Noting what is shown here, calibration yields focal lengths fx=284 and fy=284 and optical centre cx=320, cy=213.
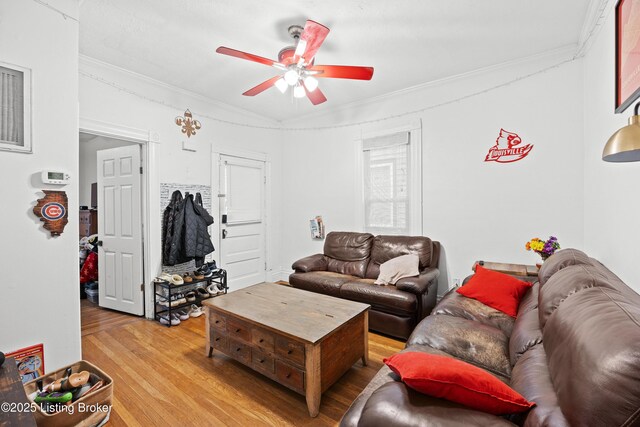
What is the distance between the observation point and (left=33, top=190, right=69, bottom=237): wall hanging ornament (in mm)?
1890

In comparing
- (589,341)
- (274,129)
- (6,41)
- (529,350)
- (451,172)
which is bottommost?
(529,350)

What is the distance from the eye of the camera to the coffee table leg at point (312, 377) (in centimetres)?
174

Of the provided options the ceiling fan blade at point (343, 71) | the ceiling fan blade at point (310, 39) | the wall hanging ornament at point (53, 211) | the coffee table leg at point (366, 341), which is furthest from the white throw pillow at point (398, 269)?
the wall hanging ornament at point (53, 211)

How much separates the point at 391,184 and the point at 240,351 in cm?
271

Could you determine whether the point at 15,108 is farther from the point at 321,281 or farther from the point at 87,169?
the point at 87,169

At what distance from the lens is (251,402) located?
1.88m

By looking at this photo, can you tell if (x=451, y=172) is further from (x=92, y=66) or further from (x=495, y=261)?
(x=92, y=66)

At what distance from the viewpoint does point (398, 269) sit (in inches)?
120

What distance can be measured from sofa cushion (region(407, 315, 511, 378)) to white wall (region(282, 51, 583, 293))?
153cm

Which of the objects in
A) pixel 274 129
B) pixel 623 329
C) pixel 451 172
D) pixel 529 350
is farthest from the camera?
pixel 274 129

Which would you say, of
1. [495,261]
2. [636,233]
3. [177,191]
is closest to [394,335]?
[495,261]

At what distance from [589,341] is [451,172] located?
279cm

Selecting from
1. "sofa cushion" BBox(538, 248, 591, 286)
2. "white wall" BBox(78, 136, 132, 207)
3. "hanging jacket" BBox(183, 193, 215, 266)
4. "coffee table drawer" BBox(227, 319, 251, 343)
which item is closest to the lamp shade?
"sofa cushion" BBox(538, 248, 591, 286)

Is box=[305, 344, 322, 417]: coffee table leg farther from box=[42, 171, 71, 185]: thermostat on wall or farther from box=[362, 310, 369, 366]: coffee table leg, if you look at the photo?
box=[42, 171, 71, 185]: thermostat on wall
